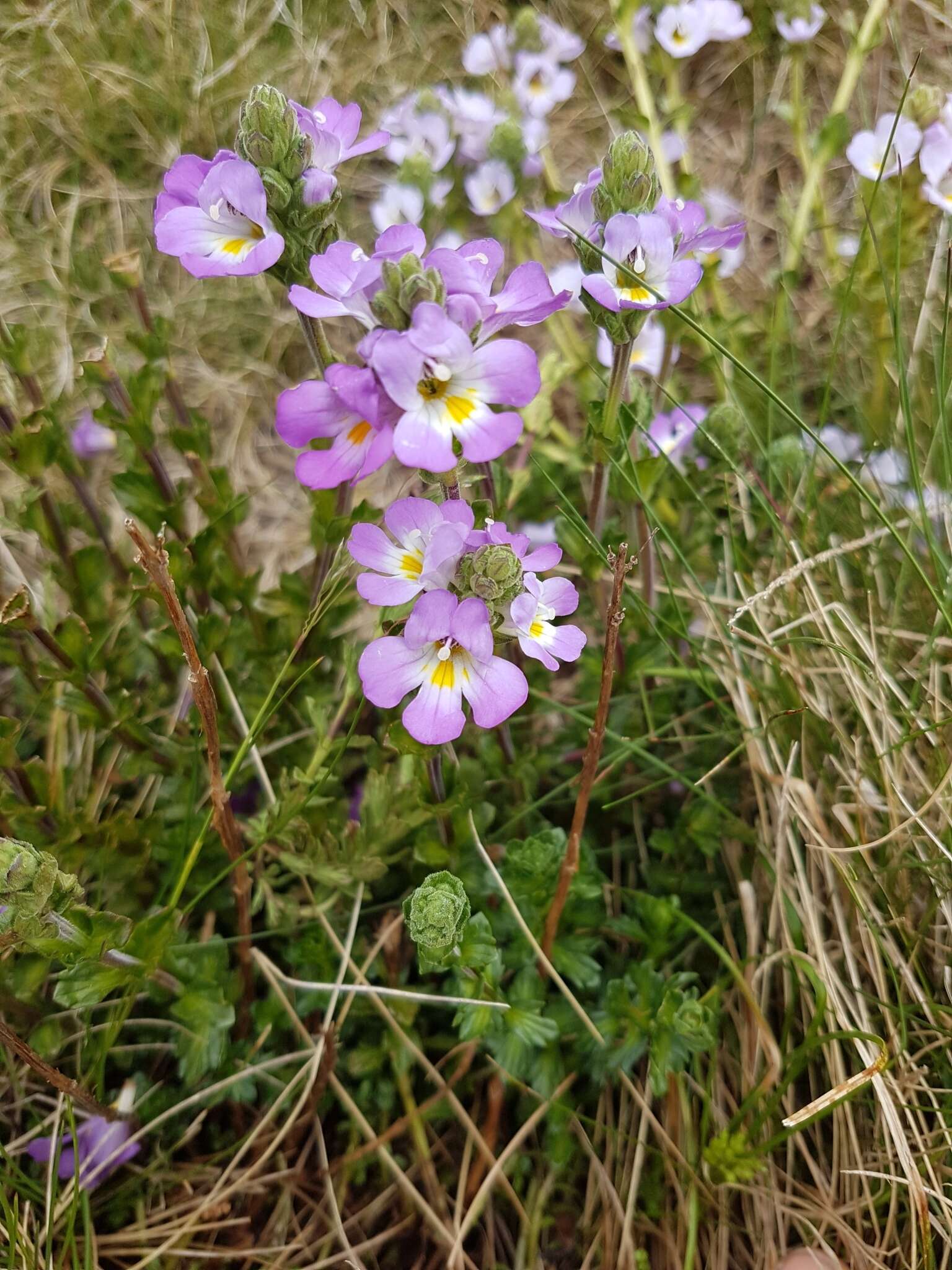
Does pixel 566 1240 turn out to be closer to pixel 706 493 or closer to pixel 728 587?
pixel 728 587

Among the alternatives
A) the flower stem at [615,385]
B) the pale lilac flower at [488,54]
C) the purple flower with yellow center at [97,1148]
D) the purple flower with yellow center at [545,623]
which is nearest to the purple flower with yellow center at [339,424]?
the purple flower with yellow center at [545,623]

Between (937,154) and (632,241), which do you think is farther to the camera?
(937,154)

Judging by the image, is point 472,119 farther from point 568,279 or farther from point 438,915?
point 438,915

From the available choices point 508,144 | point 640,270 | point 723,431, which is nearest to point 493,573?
point 640,270

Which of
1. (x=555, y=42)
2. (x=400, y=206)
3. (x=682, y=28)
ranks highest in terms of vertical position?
(x=682, y=28)

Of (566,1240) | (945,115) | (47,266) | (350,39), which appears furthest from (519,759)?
(350,39)

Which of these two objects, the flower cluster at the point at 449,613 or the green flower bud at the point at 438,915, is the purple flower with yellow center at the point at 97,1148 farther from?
the flower cluster at the point at 449,613

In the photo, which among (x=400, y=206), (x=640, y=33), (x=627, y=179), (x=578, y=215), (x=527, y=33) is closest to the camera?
(x=627, y=179)
